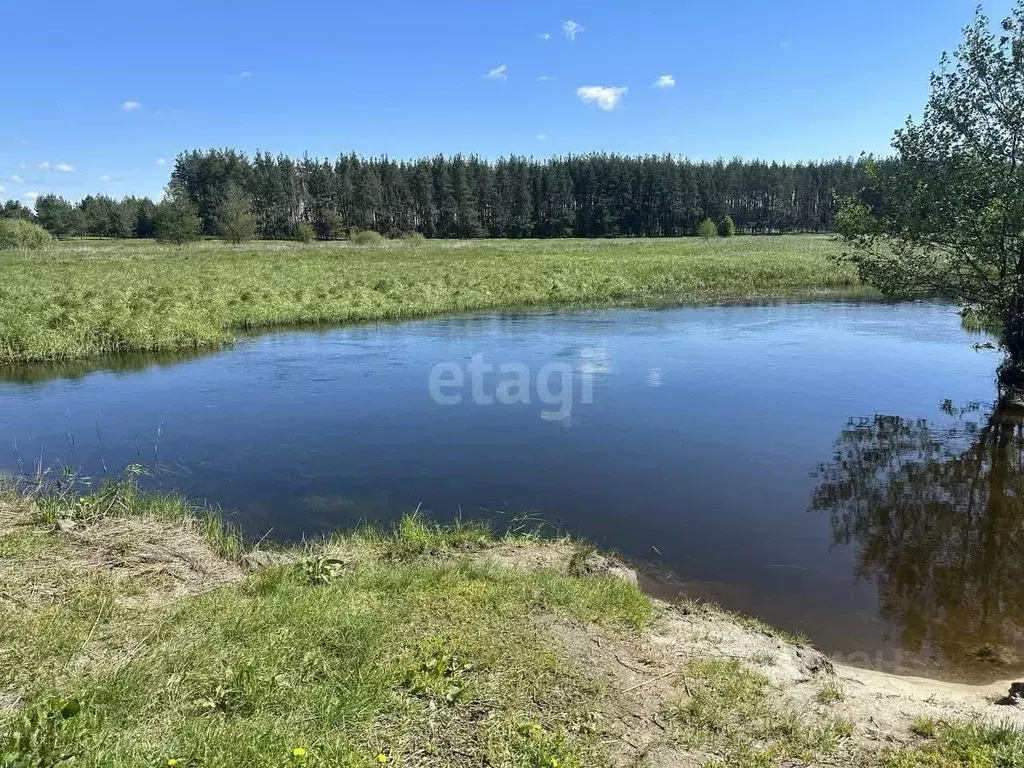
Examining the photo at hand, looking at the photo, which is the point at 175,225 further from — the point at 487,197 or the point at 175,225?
the point at 487,197

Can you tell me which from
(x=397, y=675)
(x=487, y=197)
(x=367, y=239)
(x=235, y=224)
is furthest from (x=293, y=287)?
(x=487, y=197)

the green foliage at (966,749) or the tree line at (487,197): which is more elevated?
the tree line at (487,197)

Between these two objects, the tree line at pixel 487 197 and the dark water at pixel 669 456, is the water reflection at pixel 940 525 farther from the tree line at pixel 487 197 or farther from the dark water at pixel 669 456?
the tree line at pixel 487 197

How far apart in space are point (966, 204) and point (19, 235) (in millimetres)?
68596

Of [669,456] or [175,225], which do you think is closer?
[669,456]

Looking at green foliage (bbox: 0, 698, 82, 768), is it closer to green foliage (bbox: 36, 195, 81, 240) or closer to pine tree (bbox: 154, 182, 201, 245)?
pine tree (bbox: 154, 182, 201, 245)

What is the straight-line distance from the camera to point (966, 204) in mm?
15672

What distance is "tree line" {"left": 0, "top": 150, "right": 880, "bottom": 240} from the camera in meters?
110

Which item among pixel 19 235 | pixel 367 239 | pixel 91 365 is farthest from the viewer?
pixel 367 239

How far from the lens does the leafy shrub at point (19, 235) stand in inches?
2263

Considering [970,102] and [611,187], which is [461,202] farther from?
[970,102]

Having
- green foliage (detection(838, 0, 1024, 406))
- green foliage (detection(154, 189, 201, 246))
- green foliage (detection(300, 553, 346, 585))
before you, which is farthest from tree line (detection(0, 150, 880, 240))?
green foliage (detection(300, 553, 346, 585))

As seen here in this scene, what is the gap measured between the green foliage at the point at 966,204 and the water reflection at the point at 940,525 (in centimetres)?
327

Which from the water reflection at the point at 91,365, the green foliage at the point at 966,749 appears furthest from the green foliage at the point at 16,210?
the green foliage at the point at 966,749
